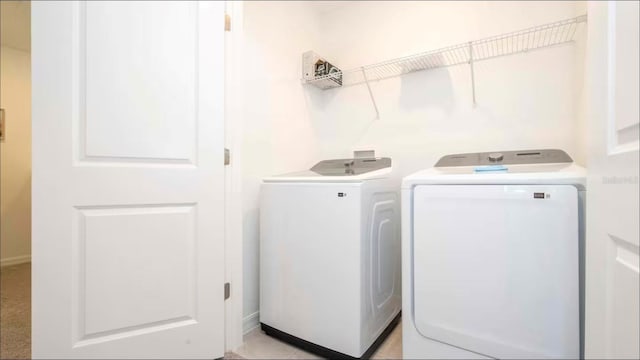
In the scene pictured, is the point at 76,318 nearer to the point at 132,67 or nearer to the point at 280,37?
the point at 132,67

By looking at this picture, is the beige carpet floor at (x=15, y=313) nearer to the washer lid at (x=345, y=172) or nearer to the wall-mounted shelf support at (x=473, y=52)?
the washer lid at (x=345, y=172)

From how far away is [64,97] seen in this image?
3.63 feet

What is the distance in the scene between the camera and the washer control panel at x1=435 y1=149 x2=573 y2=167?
1.35 m

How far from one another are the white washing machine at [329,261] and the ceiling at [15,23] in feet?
9.41

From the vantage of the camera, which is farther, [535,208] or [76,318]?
[76,318]

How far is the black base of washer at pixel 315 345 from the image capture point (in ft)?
4.53

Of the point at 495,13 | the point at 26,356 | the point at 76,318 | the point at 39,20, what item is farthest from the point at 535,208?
the point at 26,356

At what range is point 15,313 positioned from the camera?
183 centimetres

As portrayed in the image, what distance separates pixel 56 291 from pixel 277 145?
1332mm

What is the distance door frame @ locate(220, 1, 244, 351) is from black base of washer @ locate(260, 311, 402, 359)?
189mm

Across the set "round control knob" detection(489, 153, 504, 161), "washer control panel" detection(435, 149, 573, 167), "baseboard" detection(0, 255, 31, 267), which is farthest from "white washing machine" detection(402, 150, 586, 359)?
"baseboard" detection(0, 255, 31, 267)

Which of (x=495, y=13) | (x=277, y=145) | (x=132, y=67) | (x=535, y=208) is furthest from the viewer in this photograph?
(x=277, y=145)

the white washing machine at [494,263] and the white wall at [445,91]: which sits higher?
the white wall at [445,91]

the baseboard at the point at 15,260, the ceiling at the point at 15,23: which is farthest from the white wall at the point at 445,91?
the baseboard at the point at 15,260
